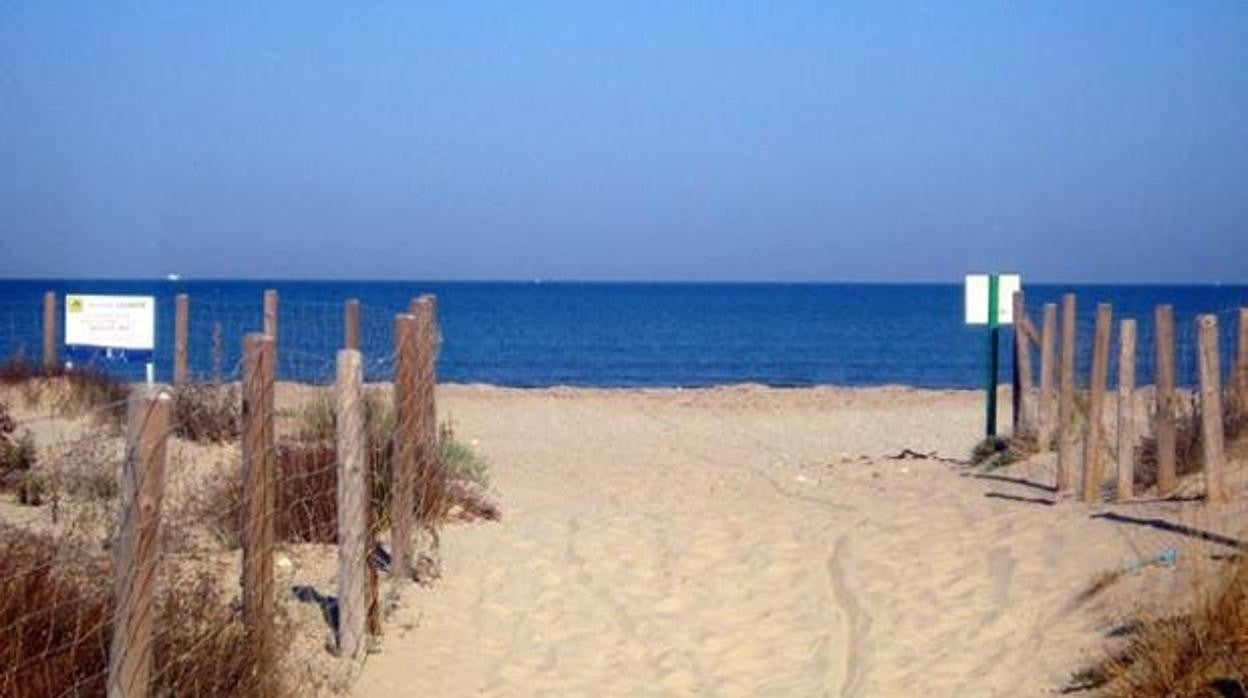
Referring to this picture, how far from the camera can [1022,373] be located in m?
17.6

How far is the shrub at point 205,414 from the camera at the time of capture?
1630 cm

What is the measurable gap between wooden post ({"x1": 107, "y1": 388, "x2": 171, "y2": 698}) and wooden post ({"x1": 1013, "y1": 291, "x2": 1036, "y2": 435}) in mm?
12614

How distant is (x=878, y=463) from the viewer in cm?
1911

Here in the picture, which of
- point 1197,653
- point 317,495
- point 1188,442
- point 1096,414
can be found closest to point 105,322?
point 317,495

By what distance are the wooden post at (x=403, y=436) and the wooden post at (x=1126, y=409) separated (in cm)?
527

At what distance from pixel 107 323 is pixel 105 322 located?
3 centimetres

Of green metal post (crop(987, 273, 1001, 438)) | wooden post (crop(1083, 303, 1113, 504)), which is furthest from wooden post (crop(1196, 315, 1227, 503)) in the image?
green metal post (crop(987, 273, 1001, 438))

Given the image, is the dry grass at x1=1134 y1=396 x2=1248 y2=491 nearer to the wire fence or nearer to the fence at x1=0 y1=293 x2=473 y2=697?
the wire fence

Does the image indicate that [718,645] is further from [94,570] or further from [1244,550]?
[94,570]

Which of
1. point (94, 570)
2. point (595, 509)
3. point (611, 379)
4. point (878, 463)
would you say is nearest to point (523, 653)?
point (94, 570)

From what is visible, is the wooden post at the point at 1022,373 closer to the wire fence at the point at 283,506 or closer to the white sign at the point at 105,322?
the wire fence at the point at 283,506

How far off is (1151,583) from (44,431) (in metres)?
12.7

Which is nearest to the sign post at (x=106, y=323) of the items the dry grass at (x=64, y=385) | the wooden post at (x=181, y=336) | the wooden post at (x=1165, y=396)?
the wooden post at (x=181, y=336)

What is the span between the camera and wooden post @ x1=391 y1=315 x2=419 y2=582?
1089cm
